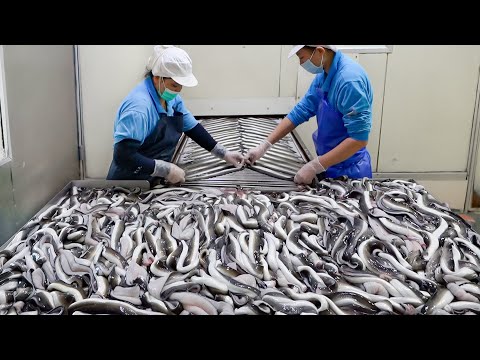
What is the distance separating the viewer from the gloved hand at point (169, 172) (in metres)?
3.31

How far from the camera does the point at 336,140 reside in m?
3.75

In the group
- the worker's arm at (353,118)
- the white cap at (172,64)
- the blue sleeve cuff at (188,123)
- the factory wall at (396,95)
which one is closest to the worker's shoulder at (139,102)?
the white cap at (172,64)

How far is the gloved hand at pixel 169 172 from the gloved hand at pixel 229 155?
0.61 m

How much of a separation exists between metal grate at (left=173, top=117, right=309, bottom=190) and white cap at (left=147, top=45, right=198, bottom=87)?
706mm

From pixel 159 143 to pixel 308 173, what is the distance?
1.16 metres

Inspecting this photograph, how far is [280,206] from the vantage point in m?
2.82

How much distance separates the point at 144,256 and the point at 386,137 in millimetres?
4059

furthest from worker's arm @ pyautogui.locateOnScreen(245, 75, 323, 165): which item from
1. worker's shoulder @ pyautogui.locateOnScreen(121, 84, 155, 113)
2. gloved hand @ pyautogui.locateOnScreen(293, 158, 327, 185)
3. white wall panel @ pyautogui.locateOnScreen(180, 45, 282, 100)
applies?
white wall panel @ pyautogui.locateOnScreen(180, 45, 282, 100)

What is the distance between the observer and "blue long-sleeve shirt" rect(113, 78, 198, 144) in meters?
Result: 3.26

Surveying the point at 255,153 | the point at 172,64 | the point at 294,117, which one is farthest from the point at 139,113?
the point at 294,117

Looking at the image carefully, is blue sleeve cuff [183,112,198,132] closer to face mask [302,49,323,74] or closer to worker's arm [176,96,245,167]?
worker's arm [176,96,245,167]

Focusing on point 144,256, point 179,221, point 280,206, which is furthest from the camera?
point 280,206
